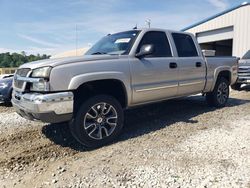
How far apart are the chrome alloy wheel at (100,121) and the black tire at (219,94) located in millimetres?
3660

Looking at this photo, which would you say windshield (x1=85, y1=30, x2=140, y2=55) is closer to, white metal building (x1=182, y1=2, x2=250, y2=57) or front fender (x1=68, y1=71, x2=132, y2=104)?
front fender (x1=68, y1=71, x2=132, y2=104)

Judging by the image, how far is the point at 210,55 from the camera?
280 inches

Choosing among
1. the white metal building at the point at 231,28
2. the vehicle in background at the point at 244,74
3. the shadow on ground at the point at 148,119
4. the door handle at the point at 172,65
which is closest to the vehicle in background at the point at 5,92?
the shadow on ground at the point at 148,119

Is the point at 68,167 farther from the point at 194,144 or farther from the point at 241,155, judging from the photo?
the point at 241,155

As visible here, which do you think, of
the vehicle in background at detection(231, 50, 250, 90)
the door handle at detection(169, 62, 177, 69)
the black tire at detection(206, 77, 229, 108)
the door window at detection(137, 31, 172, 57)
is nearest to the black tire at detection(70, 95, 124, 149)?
the door window at detection(137, 31, 172, 57)

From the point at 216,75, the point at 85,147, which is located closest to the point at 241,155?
the point at 85,147

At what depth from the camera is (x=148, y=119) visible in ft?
20.1

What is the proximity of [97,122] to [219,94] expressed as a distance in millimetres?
4252

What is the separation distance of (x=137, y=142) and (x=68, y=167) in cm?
134

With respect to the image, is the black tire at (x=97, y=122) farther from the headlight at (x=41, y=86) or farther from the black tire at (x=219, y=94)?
the black tire at (x=219, y=94)

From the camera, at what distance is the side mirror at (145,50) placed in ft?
15.7

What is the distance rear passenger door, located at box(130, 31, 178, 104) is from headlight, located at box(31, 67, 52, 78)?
60.5 inches

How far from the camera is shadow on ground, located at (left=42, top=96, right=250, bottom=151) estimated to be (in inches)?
194

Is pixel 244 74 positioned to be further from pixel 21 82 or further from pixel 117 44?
pixel 21 82
